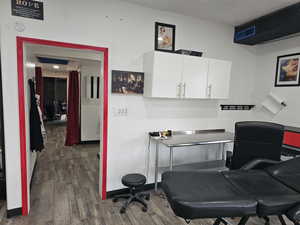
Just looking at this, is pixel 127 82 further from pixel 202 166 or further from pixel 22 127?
pixel 202 166

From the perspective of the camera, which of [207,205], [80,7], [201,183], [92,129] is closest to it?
[207,205]

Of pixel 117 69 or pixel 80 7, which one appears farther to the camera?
pixel 117 69

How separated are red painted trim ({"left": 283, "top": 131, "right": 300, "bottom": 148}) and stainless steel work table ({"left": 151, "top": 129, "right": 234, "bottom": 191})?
0.77 metres

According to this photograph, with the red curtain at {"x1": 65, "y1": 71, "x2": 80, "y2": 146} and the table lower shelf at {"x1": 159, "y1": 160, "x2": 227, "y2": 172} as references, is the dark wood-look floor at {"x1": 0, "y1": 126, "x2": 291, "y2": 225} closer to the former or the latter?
the table lower shelf at {"x1": 159, "y1": 160, "x2": 227, "y2": 172}

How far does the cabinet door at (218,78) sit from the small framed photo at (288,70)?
1.01 meters

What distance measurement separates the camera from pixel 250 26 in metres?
3.16

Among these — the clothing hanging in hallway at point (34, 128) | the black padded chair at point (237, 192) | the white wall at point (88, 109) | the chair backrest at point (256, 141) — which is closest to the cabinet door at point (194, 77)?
the chair backrest at point (256, 141)

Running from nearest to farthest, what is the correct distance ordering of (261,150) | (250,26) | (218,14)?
(261,150), (218,14), (250,26)

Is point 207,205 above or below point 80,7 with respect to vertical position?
below

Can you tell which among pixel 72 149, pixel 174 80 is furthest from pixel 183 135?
pixel 72 149

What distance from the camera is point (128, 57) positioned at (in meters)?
2.75

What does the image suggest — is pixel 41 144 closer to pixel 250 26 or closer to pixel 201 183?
pixel 201 183

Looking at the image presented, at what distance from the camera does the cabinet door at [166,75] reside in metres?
2.63

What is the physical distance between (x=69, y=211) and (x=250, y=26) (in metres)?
3.74
